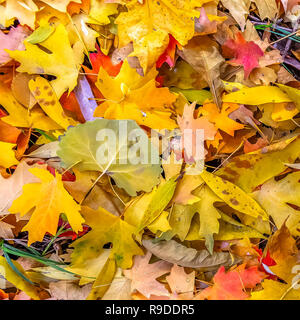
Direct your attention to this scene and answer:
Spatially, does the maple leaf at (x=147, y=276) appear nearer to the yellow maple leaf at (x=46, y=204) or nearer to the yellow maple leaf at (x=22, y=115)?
the yellow maple leaf at (x=46, y=204)

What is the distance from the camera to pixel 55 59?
1001 millimetres

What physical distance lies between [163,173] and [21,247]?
0.45 metres

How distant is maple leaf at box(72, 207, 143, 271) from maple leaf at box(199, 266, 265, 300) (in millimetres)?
213

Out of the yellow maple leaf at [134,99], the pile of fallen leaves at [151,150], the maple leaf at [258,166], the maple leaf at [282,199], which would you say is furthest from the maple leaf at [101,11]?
the maple leaf at [282,199]

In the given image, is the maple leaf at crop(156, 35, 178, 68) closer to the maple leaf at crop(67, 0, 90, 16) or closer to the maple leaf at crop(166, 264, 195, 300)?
the maple leaf at crop(67, 0, 90, 16)

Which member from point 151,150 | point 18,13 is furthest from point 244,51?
point 18,13

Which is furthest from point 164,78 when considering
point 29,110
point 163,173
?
point 29,110

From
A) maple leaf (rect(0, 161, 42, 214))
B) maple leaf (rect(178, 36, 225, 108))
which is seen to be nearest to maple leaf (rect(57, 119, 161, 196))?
maple leaf (rect(0, 161, 42, 214))

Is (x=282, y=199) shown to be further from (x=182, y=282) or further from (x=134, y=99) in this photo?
(x=134, y=99)

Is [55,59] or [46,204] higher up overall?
[55,59]

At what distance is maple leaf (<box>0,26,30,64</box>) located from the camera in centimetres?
101

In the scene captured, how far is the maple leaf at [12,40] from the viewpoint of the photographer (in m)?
1.01

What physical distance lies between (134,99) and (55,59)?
0.24 metres

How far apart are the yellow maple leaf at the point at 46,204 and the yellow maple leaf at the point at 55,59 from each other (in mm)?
252
